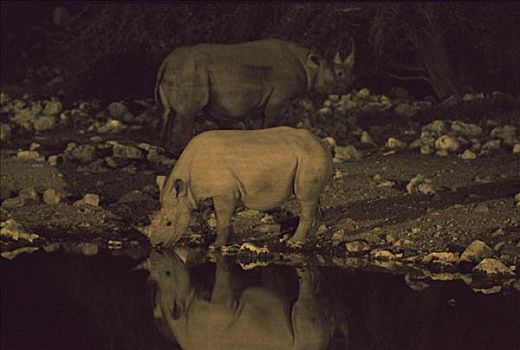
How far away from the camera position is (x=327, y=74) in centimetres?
1361

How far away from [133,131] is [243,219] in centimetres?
473

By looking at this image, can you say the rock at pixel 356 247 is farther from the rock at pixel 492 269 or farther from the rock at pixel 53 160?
the rock at pixel 53 160

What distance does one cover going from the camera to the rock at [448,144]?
43.9ft

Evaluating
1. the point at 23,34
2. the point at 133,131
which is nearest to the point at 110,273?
the point at 133,131

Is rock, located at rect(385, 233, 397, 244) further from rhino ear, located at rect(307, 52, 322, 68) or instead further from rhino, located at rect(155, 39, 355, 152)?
rhino ear, located at rect(307, 52, 322, 68)

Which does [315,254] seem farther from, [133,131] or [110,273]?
[133,131]

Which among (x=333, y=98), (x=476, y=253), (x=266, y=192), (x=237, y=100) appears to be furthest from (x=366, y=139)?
(x=476, y=253)

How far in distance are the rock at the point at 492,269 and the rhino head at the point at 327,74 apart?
4766mm

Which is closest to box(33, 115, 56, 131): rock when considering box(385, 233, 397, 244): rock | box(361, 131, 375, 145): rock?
box(361, 131, 375, 145): rock

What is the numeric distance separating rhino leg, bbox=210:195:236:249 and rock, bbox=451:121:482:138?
4.84m

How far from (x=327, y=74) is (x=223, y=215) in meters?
4.14

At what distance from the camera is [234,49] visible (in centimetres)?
1339

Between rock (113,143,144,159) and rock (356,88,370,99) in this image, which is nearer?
rock (113,143,144,159)

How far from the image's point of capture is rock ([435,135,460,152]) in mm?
13383
